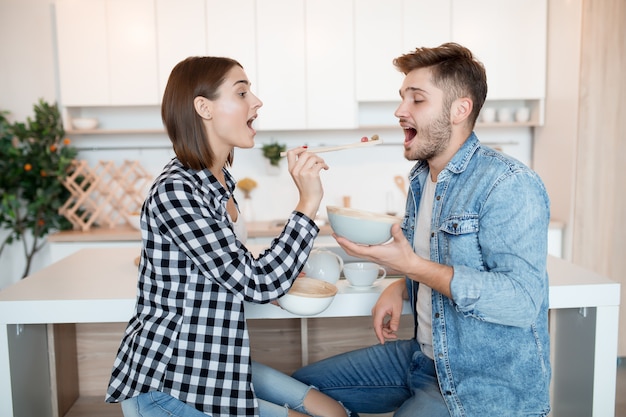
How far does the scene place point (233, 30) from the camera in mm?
3309

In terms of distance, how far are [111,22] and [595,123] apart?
8.97 feet

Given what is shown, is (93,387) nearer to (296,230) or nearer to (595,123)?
(296,230)

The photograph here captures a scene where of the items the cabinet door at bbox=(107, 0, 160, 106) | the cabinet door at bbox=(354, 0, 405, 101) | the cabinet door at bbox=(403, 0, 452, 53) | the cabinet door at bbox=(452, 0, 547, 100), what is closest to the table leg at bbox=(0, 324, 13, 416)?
the cabinet door at bbox=(107, 0, 160, 106)

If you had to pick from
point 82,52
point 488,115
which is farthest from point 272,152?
point 488,115

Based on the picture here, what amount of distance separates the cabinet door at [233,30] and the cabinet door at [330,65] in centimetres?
32

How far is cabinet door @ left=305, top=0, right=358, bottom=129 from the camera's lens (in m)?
3.31

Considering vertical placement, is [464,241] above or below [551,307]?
above

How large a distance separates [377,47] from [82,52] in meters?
1.71

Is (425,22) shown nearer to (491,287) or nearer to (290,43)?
(290,43)

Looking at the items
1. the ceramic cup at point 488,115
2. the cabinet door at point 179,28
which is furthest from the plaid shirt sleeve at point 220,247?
the ceramic cup at point 488,115

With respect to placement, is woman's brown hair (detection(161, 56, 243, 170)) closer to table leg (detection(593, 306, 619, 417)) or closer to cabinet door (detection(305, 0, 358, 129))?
table leg (detection(593, 306, 619, 417))

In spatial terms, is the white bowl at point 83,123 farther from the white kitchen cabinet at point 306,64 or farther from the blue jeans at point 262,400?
the blue jeans at point 262,400

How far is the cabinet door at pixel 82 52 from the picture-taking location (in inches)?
130

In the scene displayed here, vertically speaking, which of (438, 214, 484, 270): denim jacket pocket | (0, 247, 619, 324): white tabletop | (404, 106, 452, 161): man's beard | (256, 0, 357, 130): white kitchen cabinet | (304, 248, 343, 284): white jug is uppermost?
(256, 0, 357, 130): white kitchen cabinet
